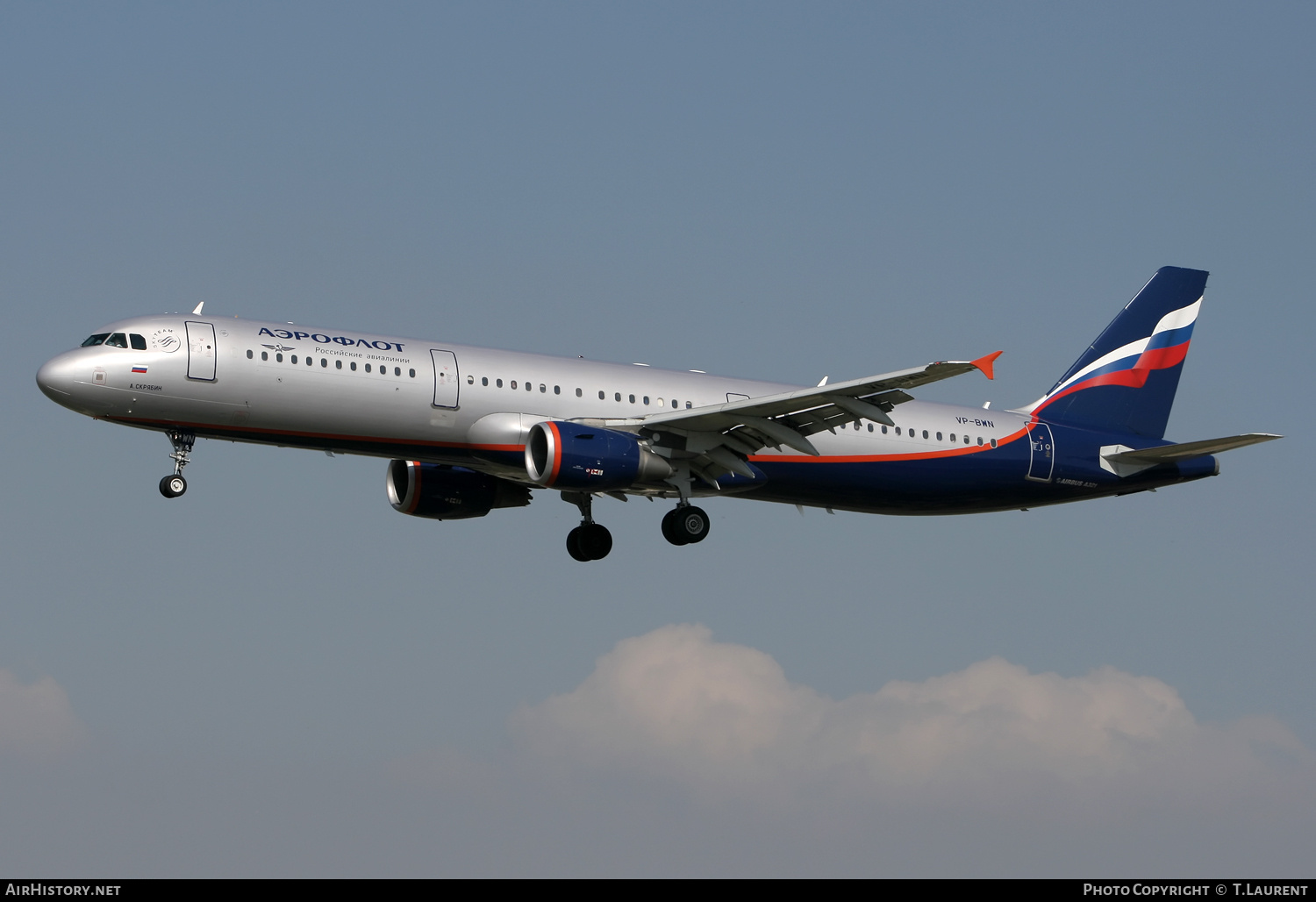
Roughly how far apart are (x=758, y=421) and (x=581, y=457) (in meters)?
4.45

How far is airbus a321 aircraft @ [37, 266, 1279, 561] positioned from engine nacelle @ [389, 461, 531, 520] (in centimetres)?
5

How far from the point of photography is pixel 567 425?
1581 inches

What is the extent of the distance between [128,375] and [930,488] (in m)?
21.0

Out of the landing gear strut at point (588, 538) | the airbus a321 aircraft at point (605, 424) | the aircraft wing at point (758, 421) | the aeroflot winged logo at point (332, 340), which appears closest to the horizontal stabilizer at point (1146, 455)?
the airbus a321 aircraft at point (605, 424)

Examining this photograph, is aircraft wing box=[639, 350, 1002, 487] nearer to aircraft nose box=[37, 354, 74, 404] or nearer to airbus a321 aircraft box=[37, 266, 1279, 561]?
airbus a321 aircraft box=[37, 266, 1279, 561]

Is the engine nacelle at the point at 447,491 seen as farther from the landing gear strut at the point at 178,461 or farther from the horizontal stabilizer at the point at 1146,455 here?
the horizontal stabilizer at the point at 1146,455

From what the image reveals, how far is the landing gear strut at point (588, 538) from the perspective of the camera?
4616cm

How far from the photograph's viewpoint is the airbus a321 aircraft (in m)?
38.2

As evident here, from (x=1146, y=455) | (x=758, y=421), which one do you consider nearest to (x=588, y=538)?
(x=758, y=421)

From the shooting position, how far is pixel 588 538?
1818 inches

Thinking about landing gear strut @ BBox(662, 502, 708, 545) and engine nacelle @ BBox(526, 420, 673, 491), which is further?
landing gear strut @ BBox(662, 502, 708, 545)

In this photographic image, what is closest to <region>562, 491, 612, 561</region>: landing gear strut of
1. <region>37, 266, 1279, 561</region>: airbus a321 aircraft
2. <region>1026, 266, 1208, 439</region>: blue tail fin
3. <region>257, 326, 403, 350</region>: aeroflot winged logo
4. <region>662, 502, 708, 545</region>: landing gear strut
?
<region>37, 266, 1279, 561</region>: airbus a321 aircraft

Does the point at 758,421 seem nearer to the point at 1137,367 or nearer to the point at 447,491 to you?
the point at 447,491
